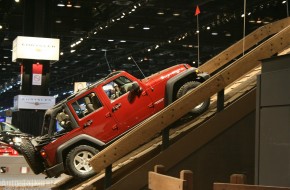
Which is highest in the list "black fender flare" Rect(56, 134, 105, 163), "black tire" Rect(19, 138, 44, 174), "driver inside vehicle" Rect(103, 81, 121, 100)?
"driver inside vehicle" Rect(103, 81, 121, 100)

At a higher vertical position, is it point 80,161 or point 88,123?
point 88,123

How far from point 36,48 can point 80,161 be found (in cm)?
1233

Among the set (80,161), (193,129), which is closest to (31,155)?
(80,161)

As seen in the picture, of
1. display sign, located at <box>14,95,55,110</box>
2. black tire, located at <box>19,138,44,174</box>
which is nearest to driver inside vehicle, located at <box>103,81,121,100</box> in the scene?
black tire, located at <box>19,138,44,174</box>

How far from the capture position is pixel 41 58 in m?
21.1

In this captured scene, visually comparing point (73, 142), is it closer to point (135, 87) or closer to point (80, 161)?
point (80, 161)

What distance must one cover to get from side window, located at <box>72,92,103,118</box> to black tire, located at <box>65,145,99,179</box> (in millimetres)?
861

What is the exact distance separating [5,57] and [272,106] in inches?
1544

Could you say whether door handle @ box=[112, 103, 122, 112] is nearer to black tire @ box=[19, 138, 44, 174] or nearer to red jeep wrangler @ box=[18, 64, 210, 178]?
red jeep wrangler @ box=[18, 64, 210, 178]

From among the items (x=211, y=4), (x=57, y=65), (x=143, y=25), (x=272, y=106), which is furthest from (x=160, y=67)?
(x=272, y=106)

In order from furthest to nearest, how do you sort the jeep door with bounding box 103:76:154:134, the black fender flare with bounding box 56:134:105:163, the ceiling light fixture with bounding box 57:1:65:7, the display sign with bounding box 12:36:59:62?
the ceiling light fixture with bounding box 57:1:65:7 → the display sign with bounding box 12:36:59:62 → the jeep door with bounding box 103:76:154:134 → the black fender flare with bounding box 56:134:105:163

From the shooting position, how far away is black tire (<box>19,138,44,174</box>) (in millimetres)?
9797

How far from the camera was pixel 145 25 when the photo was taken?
29.2 meters

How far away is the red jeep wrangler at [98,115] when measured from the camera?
9419 millimetres
